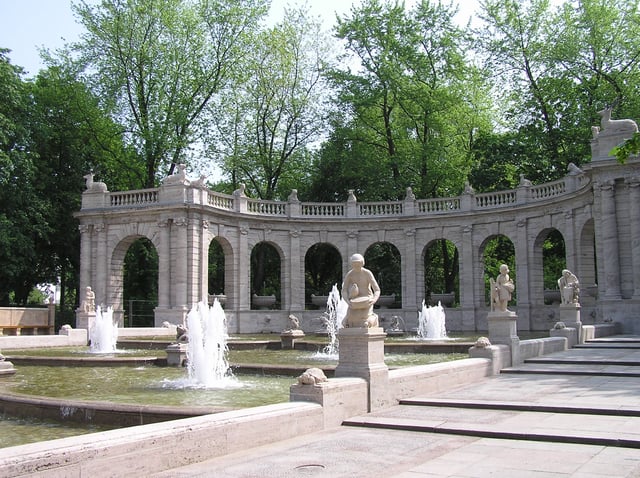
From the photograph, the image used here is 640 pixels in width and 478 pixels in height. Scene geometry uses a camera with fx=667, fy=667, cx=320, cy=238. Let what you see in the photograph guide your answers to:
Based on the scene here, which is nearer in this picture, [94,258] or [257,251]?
[94,258]

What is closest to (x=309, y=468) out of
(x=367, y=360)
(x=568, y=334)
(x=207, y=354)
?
(x=367, y=360)

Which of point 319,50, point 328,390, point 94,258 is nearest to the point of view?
point 328,390

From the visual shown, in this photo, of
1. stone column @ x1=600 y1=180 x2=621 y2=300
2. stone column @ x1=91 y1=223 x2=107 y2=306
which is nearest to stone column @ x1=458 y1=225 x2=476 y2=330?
stone column @ x1=600 y1=180 x2=621 y2=300

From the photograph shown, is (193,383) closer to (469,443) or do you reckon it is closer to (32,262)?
(469,443)

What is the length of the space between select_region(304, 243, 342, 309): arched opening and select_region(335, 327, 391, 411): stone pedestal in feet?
125

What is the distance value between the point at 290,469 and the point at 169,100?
132 ft

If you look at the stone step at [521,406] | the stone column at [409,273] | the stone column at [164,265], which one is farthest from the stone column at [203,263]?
the stone step at [521,406]

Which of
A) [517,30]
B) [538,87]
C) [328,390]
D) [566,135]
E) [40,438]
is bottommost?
[40,438]

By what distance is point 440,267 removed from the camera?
52062mm

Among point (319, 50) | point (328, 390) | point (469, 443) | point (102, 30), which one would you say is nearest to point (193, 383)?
point (328, 390)

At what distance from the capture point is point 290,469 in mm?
7375

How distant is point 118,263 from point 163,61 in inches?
581

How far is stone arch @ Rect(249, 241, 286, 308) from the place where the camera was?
4778 cm

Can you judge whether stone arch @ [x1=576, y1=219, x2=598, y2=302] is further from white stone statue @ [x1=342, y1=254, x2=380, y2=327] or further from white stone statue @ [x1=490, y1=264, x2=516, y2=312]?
white stone statue @ [x1=342, y1=254, x2=380, y2=327]
